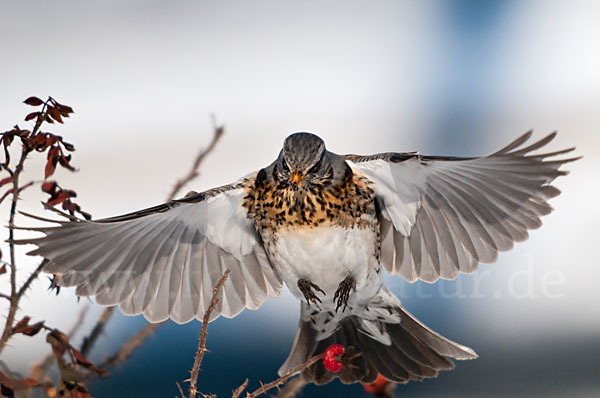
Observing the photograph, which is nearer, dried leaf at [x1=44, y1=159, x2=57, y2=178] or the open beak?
dried leaf at [x1=44, y1=159, x2=57, y2=178]

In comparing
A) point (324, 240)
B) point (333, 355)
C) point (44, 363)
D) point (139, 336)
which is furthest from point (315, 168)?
point (44, 363)

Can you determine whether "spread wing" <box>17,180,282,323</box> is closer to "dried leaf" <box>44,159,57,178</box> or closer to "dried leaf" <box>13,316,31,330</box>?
"dried leaf" <box>44,159,57,178</box>

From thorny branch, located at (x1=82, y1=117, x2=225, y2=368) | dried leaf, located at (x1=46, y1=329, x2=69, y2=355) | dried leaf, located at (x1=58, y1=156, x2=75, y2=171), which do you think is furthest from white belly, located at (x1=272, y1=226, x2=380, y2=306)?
dried leaf, located at (x1=46, y1=329, x2=69, y2=355)

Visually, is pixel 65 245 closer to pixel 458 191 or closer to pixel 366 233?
pixel 366 233

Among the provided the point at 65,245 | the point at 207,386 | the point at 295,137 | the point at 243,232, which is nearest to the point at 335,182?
the point at 295,137

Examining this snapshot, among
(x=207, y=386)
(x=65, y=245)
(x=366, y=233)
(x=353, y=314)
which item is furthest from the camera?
(x=207, y=386)

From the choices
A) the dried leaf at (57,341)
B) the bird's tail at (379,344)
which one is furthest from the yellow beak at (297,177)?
the dried leaf at (57,341)

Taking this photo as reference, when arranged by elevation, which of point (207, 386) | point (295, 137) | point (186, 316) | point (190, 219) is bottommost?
point (207, 386)

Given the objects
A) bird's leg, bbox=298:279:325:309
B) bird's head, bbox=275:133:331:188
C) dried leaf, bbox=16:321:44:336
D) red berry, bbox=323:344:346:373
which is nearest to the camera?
dried leaf, bbox=16:321:44:336
